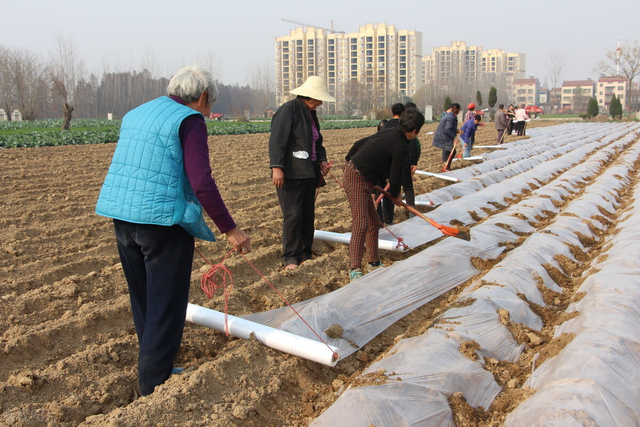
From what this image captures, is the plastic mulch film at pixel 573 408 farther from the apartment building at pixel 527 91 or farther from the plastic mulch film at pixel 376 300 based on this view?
the apartment building at pixel 527 91

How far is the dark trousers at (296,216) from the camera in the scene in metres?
3.91

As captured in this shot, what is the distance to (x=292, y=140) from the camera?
153 inches

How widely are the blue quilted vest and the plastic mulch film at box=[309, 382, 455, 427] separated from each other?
90cm

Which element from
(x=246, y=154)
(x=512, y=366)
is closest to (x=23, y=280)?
(x=512, y=366)

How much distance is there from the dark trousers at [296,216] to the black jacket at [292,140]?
0.30 ft

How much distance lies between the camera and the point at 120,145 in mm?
2176

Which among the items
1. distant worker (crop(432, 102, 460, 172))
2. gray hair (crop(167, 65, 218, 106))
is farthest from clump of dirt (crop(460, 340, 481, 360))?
distant worker (crop(432, 102, 460, 172))

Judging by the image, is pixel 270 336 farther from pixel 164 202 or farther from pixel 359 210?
pixel 359 210

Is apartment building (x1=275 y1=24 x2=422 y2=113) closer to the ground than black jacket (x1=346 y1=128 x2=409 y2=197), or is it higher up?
higher up

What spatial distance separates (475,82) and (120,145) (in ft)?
211

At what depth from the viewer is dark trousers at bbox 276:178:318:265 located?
12.8 feet

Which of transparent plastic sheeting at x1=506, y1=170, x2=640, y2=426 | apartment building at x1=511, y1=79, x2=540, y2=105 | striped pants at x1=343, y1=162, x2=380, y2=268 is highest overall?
apartment building at x1=511, y1=79, x2=540, y2=105

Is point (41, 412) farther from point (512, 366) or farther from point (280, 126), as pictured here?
point (280, 126)

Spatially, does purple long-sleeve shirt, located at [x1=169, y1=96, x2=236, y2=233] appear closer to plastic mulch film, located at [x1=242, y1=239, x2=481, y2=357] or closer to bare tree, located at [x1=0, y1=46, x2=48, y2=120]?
plastic mulch film, located at [x1=242, y1=239, x2=481, y2=357]
